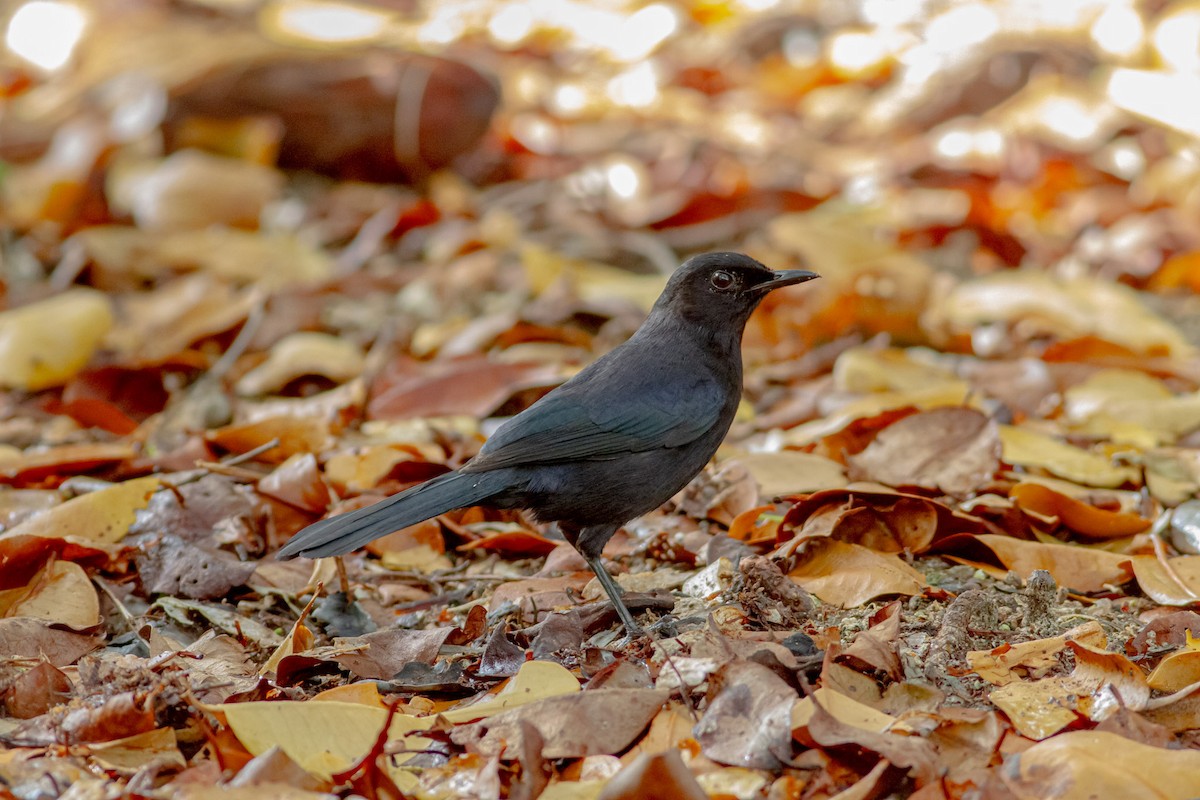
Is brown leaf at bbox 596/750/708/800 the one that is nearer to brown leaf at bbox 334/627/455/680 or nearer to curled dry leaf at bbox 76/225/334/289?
brown leaf at bbox 334/627/455/680

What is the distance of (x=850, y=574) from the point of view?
10.7ft

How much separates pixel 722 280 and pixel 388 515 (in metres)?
1.36

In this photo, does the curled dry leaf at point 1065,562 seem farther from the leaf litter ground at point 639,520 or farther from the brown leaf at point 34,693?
the brown leaf at point 34,693

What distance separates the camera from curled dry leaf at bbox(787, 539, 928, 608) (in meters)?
3.19

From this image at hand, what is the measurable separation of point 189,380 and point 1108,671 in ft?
12.6

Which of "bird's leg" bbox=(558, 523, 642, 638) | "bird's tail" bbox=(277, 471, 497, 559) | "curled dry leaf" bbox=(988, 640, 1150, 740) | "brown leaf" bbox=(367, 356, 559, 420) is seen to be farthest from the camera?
"brown leaf" bbox=(367, 356, 559, 420)

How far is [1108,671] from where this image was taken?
2.71 metres

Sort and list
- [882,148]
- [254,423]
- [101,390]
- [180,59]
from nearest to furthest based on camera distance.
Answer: [254,423]
[101,390]
[180,59]
[882,148]

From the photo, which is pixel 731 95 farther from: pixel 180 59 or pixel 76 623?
pixel 76 623

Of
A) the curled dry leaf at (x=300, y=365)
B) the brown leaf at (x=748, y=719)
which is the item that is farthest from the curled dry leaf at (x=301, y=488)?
the brown leaf at (x=748, y=719)

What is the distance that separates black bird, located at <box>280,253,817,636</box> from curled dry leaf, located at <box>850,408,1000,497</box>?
50cm

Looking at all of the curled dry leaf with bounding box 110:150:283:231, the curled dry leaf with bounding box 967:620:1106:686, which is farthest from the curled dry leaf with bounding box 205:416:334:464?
the curled dry leaf with bounding box 110:150:283:231

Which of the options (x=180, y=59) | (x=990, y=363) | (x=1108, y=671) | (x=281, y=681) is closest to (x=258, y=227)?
(x=180, y=59)

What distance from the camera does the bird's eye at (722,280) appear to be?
4.03 metres
